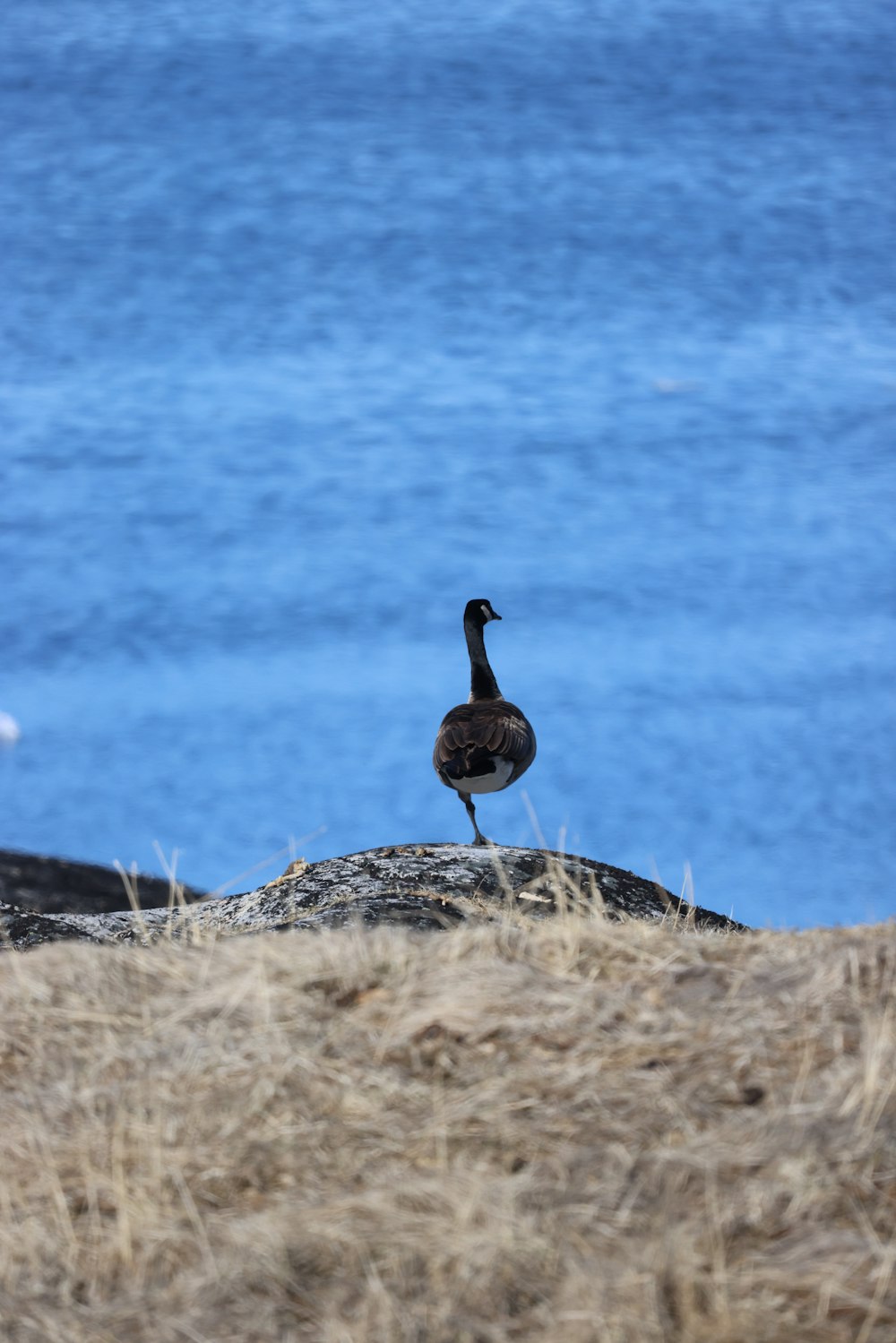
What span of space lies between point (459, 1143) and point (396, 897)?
3.88 meters

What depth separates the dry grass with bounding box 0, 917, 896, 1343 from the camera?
11.6 feet

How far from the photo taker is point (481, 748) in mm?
9422

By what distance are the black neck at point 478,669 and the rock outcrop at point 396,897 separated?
1838mm

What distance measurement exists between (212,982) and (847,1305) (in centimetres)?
254

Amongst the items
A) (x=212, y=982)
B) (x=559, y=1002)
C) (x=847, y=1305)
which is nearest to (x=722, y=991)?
(x=559, y=1002)

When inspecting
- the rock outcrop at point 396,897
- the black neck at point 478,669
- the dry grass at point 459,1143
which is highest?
the black neck at point 478,669

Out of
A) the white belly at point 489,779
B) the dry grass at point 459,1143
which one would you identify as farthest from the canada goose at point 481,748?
the dry grass at point 459,1143

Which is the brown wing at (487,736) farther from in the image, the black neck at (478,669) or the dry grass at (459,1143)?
the dry grass at (459,1143)

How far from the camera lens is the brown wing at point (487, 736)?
372 inches

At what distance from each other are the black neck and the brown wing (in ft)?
2.25

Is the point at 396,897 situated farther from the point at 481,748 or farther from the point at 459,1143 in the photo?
the point at 459,1143

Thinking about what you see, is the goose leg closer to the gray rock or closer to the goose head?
the goose head

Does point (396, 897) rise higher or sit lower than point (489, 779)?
lower

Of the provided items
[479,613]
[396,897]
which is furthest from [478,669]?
[396,897]
